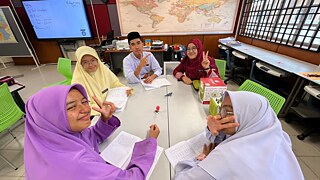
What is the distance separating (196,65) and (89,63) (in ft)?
4.09

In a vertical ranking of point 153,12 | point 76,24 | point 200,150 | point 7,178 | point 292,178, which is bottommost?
point 7,178

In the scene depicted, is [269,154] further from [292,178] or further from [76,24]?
[76,24]

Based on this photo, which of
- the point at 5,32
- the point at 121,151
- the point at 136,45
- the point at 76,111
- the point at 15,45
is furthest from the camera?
the point at 15,45

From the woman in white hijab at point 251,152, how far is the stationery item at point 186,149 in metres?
0.13

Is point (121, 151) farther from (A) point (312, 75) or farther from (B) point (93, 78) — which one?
→ (A) point (312, 75)

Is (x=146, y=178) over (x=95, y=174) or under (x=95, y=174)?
under

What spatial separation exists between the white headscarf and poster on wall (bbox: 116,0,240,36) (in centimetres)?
413

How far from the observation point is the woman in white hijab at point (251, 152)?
58cm

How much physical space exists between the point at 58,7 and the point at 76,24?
58 cm

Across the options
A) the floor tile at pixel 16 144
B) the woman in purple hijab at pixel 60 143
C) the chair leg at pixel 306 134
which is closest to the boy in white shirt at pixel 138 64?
the woman in purple hijab at pixel 60 143

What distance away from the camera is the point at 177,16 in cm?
419

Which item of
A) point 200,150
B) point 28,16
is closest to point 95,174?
point 200,150

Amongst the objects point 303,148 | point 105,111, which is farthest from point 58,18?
point 303,148

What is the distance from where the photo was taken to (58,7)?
403cm
